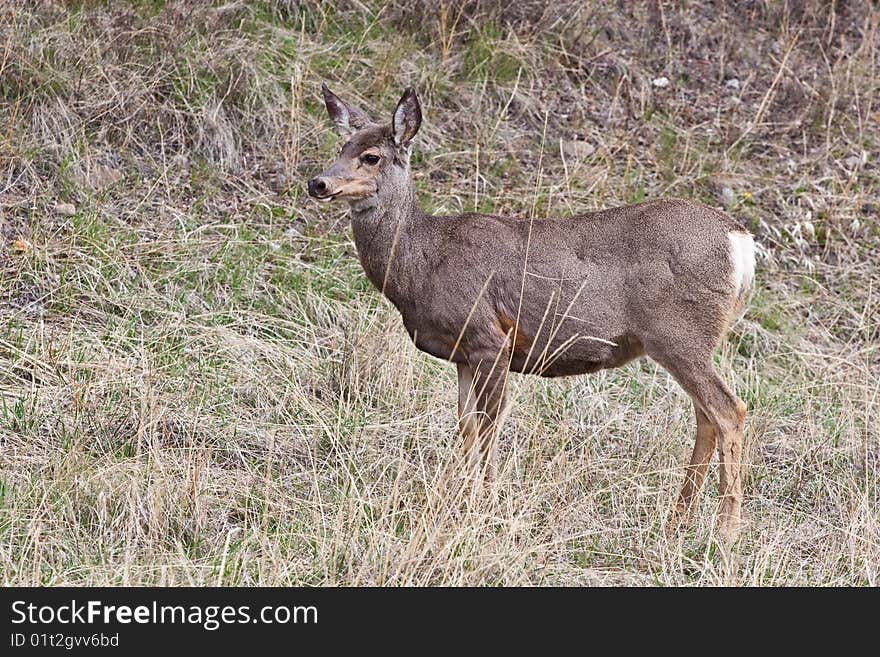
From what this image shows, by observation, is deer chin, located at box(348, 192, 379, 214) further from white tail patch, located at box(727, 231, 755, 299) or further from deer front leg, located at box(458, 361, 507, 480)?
white tail patch, located at box(727, 231, 755, 299)

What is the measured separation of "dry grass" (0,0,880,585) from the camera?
4.92 meters

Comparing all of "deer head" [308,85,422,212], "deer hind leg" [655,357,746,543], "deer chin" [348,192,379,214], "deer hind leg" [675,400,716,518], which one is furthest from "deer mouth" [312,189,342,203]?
"deer hind leg" [675,400,716,518]

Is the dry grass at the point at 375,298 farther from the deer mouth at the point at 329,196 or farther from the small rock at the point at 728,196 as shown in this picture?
the deer mouth at the point at 329,196

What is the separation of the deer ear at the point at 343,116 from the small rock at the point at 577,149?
2837 mm

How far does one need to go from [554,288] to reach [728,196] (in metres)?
3.25

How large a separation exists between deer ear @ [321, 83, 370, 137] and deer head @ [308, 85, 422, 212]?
6.6 inches

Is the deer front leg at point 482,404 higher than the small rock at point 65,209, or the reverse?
the deer front leg at point 482,404

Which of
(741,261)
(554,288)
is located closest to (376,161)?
(554,288)

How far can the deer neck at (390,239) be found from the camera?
572 centimetres

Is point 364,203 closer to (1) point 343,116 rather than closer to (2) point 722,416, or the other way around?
(1) point 343,116

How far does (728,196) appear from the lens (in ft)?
27.9

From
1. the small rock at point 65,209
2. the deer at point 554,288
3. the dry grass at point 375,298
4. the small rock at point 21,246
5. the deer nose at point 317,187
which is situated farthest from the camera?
the small rock at point 65,209

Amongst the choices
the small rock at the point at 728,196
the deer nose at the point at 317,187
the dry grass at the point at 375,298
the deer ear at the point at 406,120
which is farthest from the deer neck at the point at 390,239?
the small rock at the point at 728,196

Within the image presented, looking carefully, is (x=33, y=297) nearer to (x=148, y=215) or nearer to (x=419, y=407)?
(x=148, y=215)
